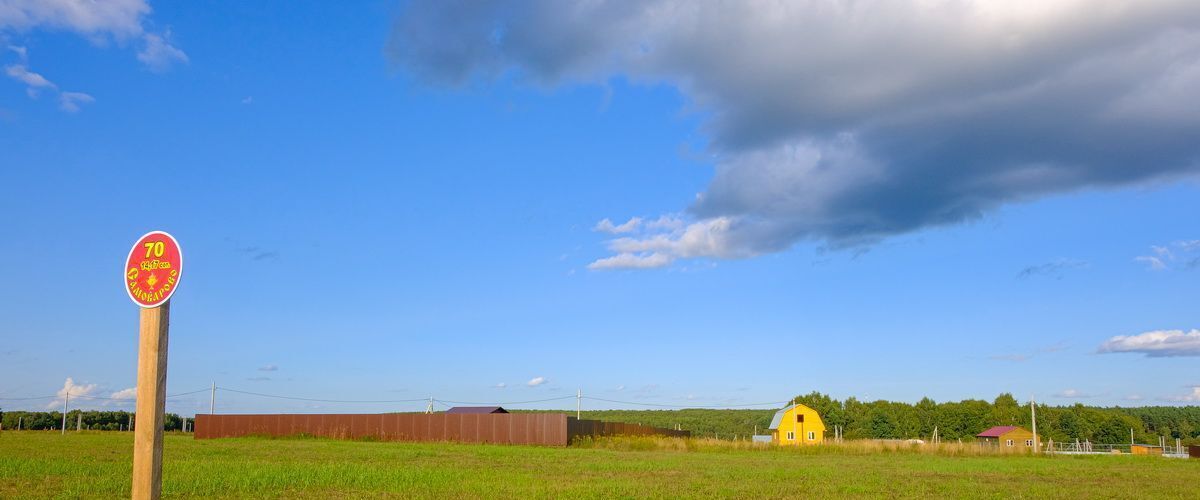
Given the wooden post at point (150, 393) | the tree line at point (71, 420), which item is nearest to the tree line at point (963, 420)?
the tree line at point (71, 420)

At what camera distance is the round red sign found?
6797 millimetres

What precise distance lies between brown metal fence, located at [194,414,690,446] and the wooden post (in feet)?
117

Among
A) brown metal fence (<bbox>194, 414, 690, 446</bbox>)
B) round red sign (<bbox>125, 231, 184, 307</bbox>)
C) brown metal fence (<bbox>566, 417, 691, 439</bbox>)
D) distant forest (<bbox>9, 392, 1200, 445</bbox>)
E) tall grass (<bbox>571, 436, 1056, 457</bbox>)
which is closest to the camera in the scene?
round red sign (<bbox>125, 231, 184, 307</bbox>)

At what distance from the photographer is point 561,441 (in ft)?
138

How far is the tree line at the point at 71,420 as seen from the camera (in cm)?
7869

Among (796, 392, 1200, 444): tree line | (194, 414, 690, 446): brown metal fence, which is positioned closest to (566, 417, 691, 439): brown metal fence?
(194, 414, 690, 446): brown metal fence

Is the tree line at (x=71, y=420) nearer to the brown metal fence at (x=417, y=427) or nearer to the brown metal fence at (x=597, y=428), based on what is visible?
the brown metal fence at (x=417, y=427)

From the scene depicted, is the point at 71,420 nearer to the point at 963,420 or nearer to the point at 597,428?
the point at 597,428

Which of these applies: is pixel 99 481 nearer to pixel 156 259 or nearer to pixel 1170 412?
pixel 156 259

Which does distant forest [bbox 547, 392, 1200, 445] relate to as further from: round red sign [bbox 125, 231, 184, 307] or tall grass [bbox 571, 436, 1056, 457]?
round red sign [bbox 125, 231, 184, 307]

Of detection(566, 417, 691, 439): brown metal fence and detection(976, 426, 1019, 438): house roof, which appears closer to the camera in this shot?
detection(566, 417, 691, 439): brown metal fence

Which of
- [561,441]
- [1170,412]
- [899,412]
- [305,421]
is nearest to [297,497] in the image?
[561,441]

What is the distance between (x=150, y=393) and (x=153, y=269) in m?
1.00

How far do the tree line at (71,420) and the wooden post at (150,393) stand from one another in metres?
80.4
